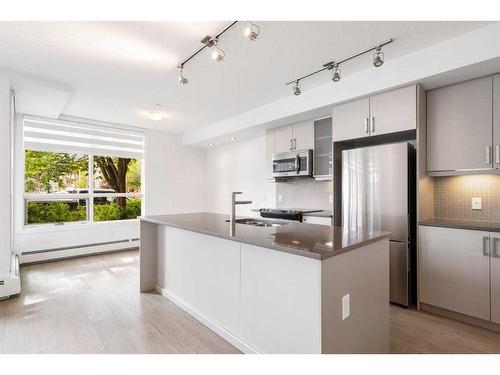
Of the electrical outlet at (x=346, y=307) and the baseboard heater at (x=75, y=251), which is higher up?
the electrical outlet at (x=346, y=307)

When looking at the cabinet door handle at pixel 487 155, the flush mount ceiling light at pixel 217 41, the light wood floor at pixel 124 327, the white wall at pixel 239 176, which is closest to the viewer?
the flush mount ceiling light at pixel 217 41

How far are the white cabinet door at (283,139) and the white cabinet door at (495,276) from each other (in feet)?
8.85

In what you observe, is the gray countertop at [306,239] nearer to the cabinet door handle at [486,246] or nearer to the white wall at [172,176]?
the cabinet door handle at [486,246]

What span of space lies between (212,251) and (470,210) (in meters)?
2.65

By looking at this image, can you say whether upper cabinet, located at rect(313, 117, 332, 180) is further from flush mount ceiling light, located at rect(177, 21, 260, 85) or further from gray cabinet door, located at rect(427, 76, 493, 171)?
flush mount ceiling light, located at rect(177, 21, 260, 85)

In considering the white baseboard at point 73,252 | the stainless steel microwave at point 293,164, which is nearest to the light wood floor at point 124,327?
the white baseboard at point 73,252

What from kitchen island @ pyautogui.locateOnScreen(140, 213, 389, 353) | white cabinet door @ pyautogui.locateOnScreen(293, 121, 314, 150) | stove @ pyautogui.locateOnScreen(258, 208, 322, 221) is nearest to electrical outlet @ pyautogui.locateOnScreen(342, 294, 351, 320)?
kitchen island @ pyautogui.locateOnScreen(140, 213, 389, 353)

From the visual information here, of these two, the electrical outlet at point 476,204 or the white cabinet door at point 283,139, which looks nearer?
the electrical outlet at point 476,204

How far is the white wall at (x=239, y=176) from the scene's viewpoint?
5227 mm

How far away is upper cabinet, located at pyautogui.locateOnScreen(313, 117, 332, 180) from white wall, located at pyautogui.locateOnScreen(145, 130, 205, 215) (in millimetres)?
3425

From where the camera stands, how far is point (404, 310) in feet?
8.89

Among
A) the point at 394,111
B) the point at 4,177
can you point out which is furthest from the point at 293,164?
the point at 4,177

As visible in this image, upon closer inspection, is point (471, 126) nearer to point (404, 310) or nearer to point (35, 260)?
point (404, 310)
